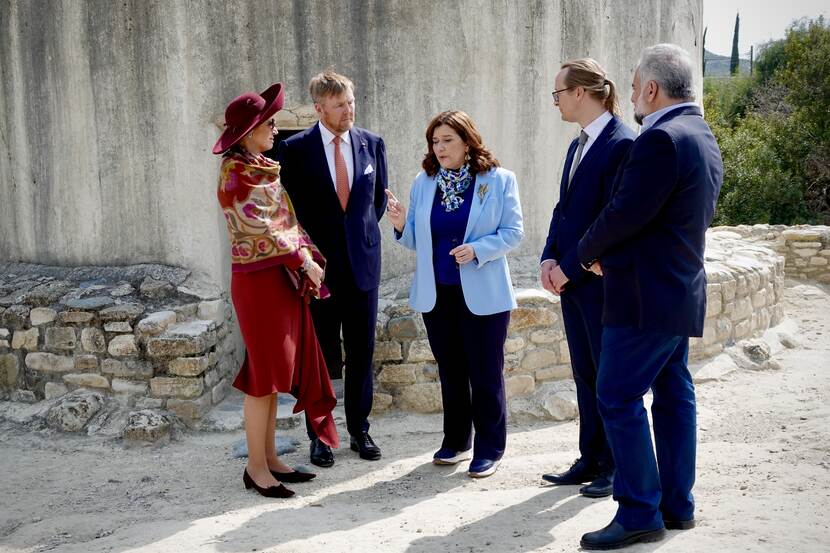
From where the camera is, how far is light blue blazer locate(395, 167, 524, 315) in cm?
439

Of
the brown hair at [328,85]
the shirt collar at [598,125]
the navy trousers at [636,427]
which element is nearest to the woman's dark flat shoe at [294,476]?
the navy trousers at [636,427]

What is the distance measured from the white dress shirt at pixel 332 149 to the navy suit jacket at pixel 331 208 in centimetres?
2

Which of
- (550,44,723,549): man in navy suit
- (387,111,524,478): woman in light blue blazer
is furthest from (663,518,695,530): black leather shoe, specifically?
(387,111,524,478): woman in light blue blazer

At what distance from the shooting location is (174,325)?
5.68 metres

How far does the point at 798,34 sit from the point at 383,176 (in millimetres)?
17650

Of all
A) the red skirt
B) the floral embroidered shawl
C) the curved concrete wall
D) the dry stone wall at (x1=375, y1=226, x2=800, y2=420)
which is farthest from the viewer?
the curved concrete wall

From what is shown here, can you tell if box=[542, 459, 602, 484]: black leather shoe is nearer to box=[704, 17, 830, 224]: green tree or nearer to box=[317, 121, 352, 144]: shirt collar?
box=[317, 121, 352, 144]: shirt collar

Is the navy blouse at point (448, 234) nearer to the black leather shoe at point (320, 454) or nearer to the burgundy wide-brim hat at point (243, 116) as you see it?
the burgundy wide-brim hat at point (243, 116)

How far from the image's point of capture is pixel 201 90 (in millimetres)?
5930

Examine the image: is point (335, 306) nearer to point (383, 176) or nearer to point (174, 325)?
point (383, 176)

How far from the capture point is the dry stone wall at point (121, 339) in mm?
5543

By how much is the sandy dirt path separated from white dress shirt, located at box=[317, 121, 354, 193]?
1747 millimetres

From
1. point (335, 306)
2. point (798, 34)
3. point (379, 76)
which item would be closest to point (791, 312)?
point (379, 76)

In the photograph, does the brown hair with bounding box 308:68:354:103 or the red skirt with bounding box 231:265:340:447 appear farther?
the brown hair with bounding box 308:68:354:103
